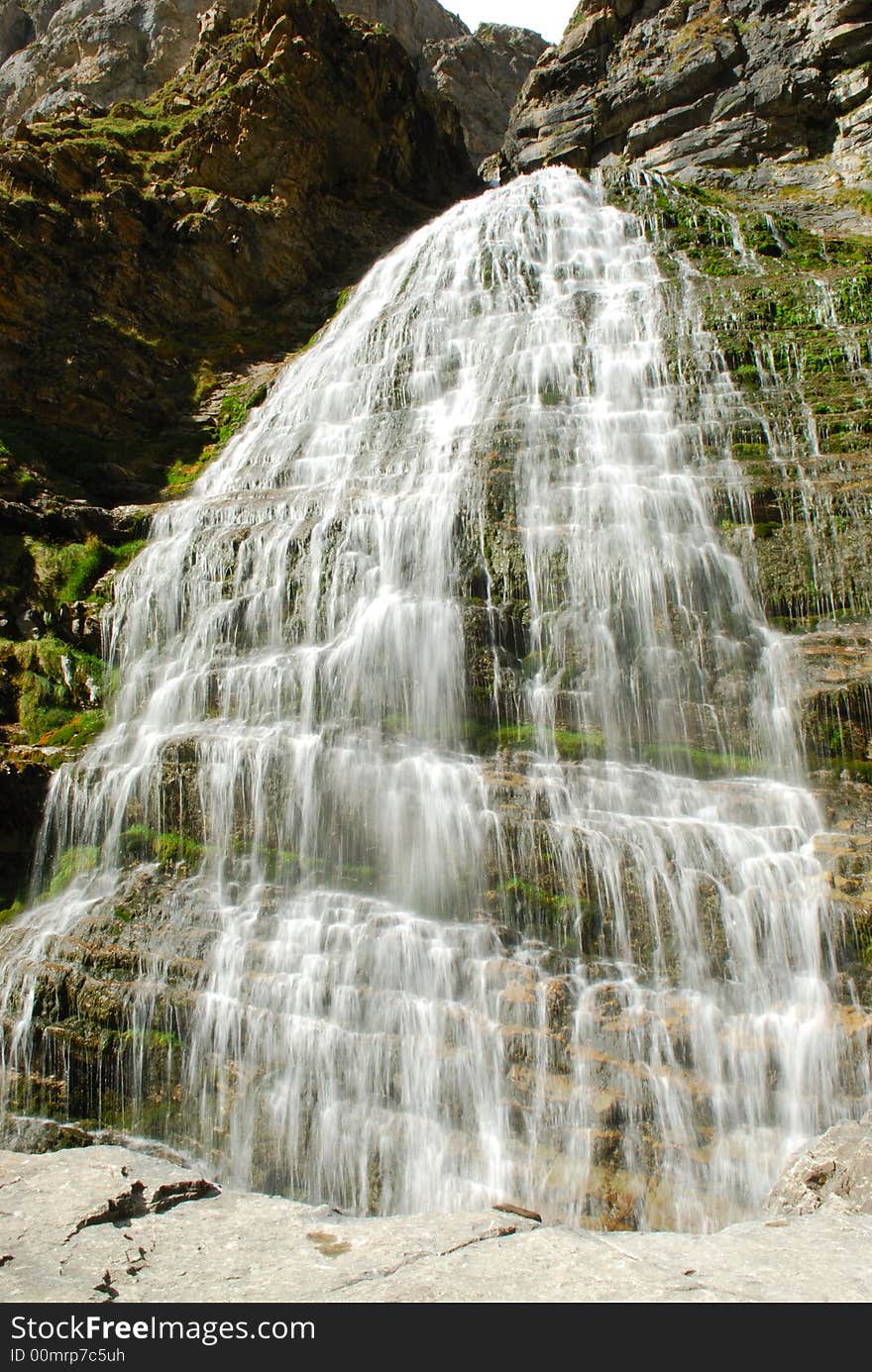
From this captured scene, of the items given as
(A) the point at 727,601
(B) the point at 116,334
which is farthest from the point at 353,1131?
(B) the point at 116,334

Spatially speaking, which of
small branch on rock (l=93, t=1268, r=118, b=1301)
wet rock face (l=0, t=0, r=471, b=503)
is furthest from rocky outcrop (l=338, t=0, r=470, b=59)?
small branch on rock (l=93, t=1268, r=118, b=1301)

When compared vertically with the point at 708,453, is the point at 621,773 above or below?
below

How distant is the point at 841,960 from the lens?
685cm

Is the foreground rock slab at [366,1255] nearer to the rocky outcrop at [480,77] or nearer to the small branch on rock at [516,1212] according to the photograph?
the small branch on rock at [516,1212]

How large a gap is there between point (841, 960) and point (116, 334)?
67.0ft

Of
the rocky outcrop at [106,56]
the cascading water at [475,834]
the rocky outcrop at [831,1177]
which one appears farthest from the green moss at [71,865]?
the rocky outcrop at [106,56]

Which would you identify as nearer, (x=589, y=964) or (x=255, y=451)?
(x=589, y=964)

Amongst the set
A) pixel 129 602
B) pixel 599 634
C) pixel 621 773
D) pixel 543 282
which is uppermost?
pixel 543 282

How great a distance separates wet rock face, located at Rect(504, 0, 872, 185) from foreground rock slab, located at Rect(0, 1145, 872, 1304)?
85.9 feet

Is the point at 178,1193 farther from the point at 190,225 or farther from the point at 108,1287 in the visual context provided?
the point at 190,225

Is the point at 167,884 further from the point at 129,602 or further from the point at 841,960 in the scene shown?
the point at 841,960

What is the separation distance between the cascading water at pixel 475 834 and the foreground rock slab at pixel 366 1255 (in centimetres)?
203

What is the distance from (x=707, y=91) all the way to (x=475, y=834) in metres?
28.3

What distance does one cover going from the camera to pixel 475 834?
8.03 metres
